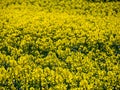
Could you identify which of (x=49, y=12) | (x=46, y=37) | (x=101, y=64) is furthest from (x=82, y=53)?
(x=49, y=12)

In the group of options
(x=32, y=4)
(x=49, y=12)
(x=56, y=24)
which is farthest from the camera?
(x=32, y=4)

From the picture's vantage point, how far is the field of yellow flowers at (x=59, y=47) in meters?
10.6

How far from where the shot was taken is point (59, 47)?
1327 cm

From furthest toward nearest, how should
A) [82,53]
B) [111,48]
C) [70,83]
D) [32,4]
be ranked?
[32,4], [111,48], [82,53], [70,83]

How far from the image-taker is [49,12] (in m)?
18.8

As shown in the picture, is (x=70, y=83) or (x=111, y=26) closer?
(x=70, y=83)

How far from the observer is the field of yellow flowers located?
10586 millimetres

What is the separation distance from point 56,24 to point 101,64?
4585mm

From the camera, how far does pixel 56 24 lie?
15844 mm

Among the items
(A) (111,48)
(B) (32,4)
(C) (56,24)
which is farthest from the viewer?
(B) (32,4)

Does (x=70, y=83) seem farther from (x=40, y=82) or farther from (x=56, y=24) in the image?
(x=56, y=24)

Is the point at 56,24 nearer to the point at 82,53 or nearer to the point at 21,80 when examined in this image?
the point at 82,53

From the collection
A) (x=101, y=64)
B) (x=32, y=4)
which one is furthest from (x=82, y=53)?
(x=32, y=4)

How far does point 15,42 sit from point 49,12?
218 inches
